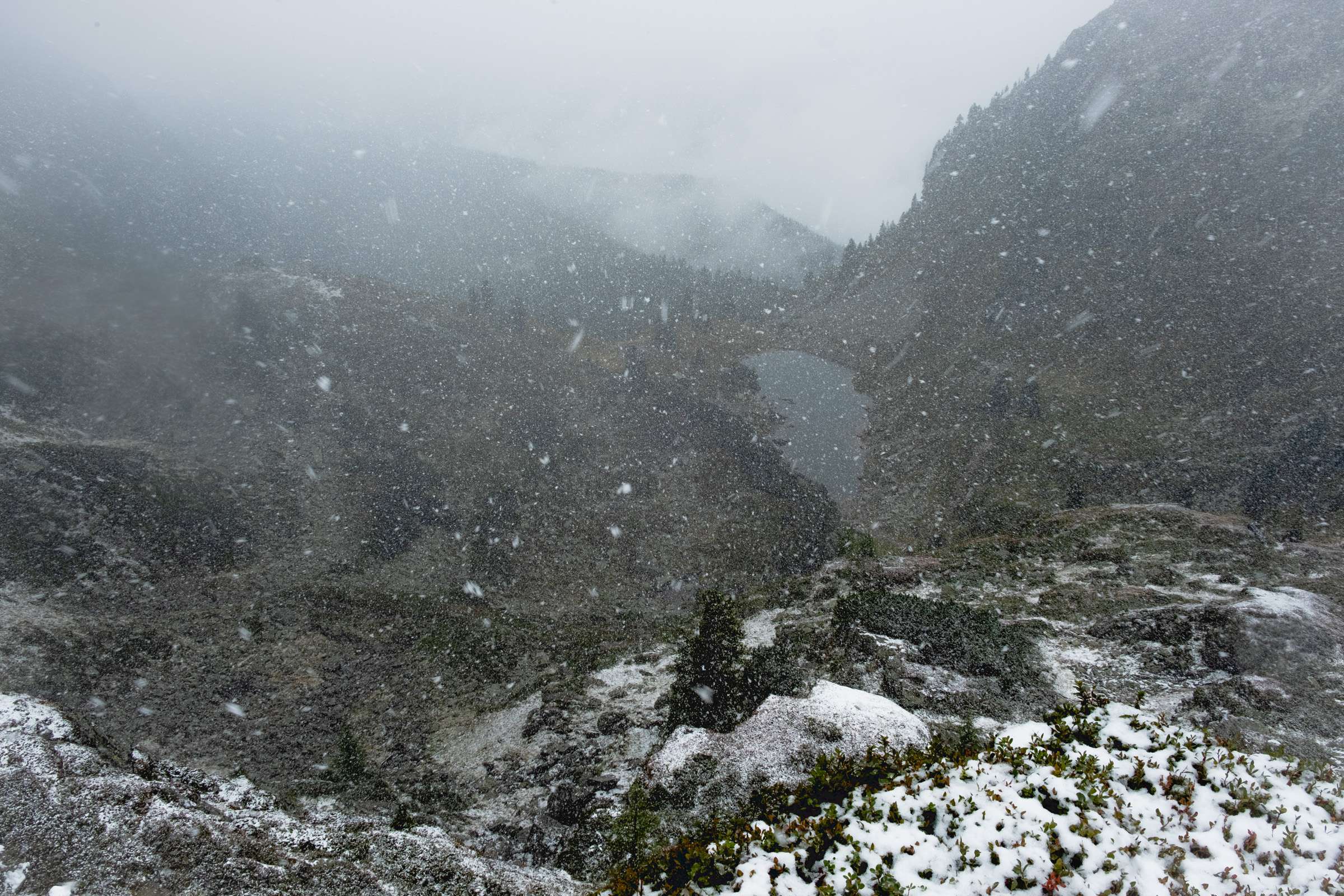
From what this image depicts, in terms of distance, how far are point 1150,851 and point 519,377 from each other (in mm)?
63533

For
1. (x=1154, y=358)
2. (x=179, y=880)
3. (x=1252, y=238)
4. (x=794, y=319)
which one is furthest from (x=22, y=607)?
(x=1252, y=238)

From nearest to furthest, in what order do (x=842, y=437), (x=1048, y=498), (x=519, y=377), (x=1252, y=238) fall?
(x=1048, y=498) < (x=1252, y=238) < (x=842, y=437) < (x=519, y=377)

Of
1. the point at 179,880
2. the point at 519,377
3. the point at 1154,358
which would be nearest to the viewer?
the point at 179,880

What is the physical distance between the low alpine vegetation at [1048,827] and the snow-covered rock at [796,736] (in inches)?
152

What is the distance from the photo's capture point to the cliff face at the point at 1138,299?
38062mm

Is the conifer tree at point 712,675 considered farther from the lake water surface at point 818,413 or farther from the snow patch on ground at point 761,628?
the lake water surface at point 818,413

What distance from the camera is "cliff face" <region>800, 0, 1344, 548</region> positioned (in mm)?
38062

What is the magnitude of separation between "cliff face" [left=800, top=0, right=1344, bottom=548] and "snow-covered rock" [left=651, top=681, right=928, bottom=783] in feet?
97.8

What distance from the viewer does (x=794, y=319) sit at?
83.8 meters

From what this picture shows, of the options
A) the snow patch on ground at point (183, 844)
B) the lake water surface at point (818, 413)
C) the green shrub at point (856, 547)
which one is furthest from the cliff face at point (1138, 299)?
the snow patch on ground at point (183, 844)

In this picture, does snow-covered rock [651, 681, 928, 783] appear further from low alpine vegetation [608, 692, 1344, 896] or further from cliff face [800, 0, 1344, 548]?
cliff face [800, 0, 1344, 548]

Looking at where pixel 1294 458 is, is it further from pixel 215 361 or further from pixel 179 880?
pixel 215 361

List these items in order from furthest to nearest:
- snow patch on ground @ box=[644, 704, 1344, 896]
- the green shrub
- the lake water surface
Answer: the lake water surface
the green shrub
snow patch on ground @ box=[644, 704, 1344, 896]

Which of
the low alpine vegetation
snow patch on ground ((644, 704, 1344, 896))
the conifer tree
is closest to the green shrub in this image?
the conifer tree
